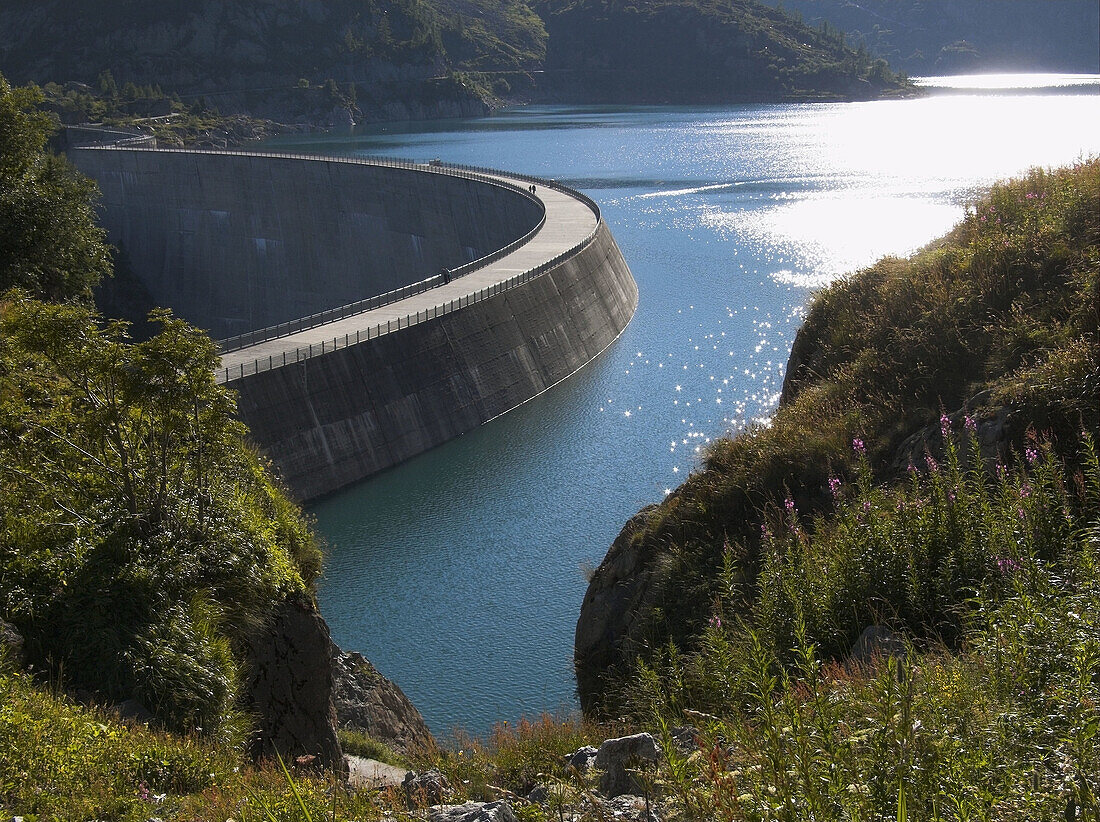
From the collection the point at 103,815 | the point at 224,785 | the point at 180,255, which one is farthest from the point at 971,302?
the point at 180,255

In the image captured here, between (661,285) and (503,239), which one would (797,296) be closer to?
(661,285)

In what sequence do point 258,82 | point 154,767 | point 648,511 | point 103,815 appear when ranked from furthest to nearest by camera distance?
1. point 258,82
2. point 648,511
3. point 154,767
4. point 103,815

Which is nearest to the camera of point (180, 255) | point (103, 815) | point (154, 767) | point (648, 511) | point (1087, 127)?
point (103, 815)

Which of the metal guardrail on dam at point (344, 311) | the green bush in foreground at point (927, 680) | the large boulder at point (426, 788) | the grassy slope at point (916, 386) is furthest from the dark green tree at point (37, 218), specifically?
→ the green bush in foreground at point (927, 680)

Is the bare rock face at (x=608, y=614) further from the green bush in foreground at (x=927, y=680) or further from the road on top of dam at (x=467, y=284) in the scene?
the road on top of dam at (x=467, y=284)

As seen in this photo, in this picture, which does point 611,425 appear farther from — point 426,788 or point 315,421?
point 426,788

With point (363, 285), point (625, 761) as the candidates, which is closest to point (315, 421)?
point (625, 761)
